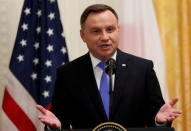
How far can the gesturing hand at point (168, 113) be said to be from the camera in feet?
5.75

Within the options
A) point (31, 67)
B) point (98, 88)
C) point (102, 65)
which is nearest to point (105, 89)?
point (98, 88)

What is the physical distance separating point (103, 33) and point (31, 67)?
1.65m

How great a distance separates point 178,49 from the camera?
367 centimetres

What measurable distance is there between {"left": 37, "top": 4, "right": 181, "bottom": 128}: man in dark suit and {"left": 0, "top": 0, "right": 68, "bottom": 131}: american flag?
4.01 ft

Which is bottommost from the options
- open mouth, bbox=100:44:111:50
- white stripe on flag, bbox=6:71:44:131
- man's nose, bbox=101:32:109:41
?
white stripe on flag, bbox=6:71:44:131

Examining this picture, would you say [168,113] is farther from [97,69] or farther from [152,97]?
[97,69]

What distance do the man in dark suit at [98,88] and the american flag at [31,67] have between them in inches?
48.2

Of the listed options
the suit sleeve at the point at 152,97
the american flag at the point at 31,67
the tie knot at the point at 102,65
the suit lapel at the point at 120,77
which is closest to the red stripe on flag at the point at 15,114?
the american flag at the point at 31,67

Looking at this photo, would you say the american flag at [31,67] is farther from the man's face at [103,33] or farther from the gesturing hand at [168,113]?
the gesturing hand at [168,113]

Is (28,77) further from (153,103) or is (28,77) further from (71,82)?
(153,103)

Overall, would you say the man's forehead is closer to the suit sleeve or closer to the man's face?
the man's face

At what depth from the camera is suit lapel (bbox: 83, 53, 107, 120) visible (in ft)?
7.00

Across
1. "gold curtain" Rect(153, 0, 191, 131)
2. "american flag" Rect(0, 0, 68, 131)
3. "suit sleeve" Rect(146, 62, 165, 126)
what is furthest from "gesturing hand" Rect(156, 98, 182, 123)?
"american flag" Rect(0, 0, 68, 131)

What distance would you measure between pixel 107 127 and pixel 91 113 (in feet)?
2.22
